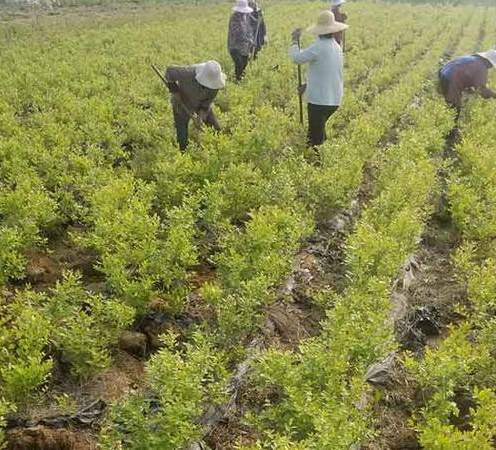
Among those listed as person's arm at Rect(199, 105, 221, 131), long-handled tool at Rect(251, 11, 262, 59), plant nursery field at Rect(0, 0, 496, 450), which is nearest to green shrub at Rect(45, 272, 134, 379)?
plant nursery field at Rect(0, 0, 496, 450)

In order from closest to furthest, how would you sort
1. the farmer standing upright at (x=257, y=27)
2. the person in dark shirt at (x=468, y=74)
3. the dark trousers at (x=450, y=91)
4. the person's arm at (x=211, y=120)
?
the person's arm at (x=211, y=120), the person in dark shirt at (x=468, y=74), the dark trousers at (x=450, y=91), the farmer standing upright at (x=257, y=27)

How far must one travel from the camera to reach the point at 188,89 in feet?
25.2

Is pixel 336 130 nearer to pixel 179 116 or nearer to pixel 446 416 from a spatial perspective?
pixel 179 116

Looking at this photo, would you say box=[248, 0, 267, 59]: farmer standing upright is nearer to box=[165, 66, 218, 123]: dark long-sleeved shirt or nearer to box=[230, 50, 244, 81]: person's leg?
box=[230, 50, 244, 81]: person's leg

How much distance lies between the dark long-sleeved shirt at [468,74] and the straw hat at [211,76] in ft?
13.8

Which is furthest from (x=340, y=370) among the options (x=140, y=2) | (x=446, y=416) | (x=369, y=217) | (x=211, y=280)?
(x=140, y=2)

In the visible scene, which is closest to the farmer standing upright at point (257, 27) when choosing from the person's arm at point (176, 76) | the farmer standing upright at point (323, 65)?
the farmer standing upright at point (323, 65)

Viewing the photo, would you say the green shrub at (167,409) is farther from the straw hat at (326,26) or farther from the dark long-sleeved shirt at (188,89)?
the straw hat at (326,26)

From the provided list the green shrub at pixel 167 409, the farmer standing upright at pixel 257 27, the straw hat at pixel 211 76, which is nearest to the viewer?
the green shrub at pixel 167 409

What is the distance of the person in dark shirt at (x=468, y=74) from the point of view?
31.7ft

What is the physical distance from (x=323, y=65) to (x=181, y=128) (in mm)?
1885

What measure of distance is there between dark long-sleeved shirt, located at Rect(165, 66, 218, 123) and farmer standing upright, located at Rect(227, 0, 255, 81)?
4.46 meters

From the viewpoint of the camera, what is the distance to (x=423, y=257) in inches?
261

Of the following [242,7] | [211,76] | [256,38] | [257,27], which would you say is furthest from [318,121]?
[256,38]
